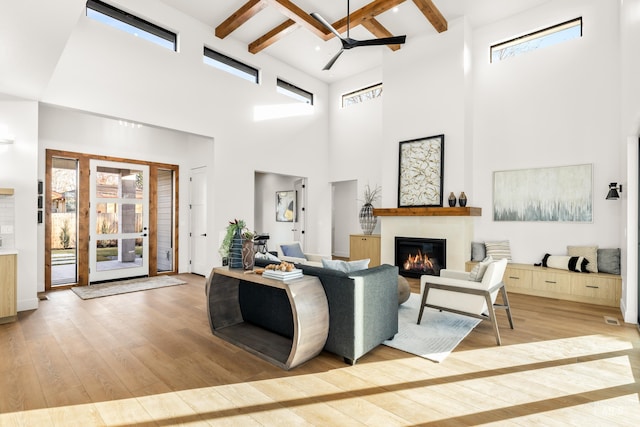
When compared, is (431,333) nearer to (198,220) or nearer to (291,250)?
(291,250)

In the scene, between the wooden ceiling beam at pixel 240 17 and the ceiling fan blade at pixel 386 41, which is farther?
the wooden ceiling beam at pixel 240 17

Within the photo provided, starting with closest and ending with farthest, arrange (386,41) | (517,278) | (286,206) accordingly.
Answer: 1. (386,41)
2. (517,278)
3. (286,206)

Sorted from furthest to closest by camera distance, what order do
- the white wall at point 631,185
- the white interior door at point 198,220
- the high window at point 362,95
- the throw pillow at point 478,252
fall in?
1. the high window at point 362,95
2. the white interior door at point 198,220
3. the throw pillow at point 478,252
4. the white wall at point 631,185

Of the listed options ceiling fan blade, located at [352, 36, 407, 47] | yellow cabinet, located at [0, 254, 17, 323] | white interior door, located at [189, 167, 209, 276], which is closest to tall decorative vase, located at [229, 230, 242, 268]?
yellow cabinet, located at [0, 254, 17, 323]

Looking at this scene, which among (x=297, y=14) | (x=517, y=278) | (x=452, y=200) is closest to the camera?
(x=517, y=278)

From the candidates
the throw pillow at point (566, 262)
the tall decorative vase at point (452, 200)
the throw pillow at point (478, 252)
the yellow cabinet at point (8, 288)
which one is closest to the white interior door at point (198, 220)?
the yellow cabinet at point (8, 288)

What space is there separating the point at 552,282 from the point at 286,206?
20.9 feet

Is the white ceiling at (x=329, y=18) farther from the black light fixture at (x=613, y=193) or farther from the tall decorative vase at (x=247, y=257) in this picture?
the tall decorative vase at (x=247, y=257)

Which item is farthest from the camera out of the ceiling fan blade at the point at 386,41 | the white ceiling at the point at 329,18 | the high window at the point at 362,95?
the high window at the point at 362,95

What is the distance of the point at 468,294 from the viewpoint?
11.0 ft

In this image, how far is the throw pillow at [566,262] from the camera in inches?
190

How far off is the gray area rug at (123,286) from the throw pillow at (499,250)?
563 cm

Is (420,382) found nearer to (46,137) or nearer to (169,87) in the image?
(169,87)

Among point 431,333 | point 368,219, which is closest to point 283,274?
point 431,333
